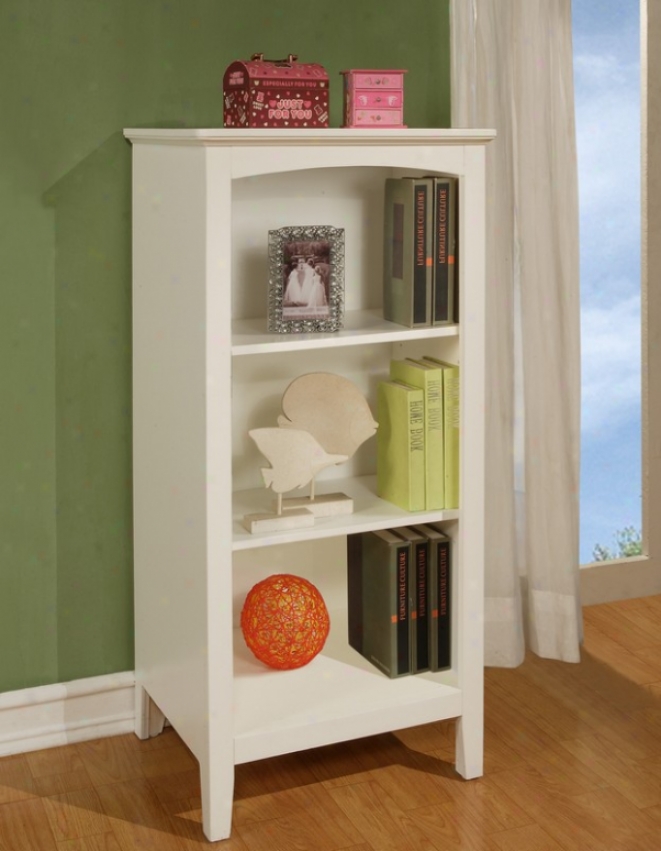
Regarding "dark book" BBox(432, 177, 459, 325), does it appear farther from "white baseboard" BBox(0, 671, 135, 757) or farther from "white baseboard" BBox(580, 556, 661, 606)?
"white baseboard" BBox(580, 556, 661, 606)

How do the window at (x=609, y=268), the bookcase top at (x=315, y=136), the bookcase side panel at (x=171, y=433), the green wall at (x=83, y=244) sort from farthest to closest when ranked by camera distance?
the window at (x=609, y=268), the green wall at (x=83, y=244), the bookcase side panel at (x=171, y=433), the bookcase top at (x=315, y=136)

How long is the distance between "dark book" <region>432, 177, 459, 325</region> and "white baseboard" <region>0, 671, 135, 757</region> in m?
0.96

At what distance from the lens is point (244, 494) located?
7.30 ft

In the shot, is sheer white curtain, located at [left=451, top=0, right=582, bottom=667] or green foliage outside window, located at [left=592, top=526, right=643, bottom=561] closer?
sheer white curtain, located at [left=451, top=0, right=582, bottom=667]

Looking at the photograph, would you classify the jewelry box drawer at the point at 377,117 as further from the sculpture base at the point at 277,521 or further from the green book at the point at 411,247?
the sculpture base at the point at 277,521

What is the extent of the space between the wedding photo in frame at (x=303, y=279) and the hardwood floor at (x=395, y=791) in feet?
2.71

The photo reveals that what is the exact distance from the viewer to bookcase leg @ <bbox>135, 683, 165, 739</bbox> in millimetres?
2305

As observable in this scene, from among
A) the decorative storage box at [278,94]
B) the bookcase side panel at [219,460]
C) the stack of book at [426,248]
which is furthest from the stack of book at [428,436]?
the decorative storage box at [278,94]

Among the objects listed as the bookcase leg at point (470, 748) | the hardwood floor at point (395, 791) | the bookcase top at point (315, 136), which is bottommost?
the hardwood floor at point (395, 791)

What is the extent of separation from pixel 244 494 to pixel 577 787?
0.80 meters

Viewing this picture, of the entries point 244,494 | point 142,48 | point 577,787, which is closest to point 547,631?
point 577,787

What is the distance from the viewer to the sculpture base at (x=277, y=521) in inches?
77.8

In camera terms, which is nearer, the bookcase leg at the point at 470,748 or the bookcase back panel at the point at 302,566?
the bookcase leg at the point at 470,748

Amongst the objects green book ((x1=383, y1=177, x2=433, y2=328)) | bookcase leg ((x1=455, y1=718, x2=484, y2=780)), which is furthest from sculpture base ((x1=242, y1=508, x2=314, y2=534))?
bookcase leg ((x1=455, y1=718, x2=484, y2=780))
